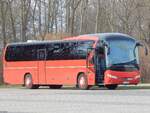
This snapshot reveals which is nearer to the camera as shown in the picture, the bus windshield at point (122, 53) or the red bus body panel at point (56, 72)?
the bus windshield at point (122, 53)

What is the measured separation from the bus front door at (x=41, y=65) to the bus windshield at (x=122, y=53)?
5715mm

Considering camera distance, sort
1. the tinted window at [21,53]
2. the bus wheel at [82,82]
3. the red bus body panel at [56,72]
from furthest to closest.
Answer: the tinted window at [21,53]
the bus wheel at [82,82]
the red bus body panel at [56,72]

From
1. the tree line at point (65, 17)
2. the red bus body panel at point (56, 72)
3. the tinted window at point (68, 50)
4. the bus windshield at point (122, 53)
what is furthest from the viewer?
the tree line at point (65, 17)

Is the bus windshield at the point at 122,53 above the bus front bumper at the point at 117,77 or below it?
above

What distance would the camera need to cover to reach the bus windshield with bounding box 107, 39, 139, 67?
118 feet

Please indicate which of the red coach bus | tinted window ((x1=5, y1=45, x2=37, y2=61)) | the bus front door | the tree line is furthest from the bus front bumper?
the tree line

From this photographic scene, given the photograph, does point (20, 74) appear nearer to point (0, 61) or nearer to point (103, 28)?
point (0, 61)

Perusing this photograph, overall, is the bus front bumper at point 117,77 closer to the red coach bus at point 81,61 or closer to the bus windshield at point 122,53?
the red coach bus at point 81,61

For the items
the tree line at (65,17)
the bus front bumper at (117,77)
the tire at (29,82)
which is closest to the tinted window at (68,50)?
the bus front bumper at (117,77)

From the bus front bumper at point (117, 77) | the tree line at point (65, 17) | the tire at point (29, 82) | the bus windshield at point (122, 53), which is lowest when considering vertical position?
the tire at point (29, 82)

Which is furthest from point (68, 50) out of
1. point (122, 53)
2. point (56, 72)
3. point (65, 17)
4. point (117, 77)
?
point (65, 17)

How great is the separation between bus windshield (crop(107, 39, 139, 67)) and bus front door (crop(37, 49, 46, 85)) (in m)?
5.72

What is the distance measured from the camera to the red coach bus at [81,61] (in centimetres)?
3606

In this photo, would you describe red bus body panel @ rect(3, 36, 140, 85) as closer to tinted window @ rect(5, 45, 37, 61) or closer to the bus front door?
the bus front door
